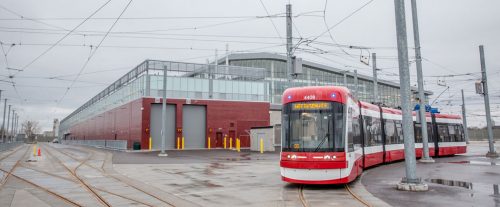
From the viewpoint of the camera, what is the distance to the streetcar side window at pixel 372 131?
17.1 m

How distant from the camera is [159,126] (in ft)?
150

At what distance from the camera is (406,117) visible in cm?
1270

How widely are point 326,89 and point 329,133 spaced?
4.95 feet

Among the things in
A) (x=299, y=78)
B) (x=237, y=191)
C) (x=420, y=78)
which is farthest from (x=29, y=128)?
(x=237, y=191)

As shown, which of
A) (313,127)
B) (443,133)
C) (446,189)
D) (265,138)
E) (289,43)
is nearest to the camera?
(446,189)

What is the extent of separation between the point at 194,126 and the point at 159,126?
4.15 metres

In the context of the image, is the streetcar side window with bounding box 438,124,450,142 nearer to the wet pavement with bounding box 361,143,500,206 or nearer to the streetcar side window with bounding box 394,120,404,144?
the streetcar side window with bounding box 394,120,404,144

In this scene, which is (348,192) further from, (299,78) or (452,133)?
(299,78)

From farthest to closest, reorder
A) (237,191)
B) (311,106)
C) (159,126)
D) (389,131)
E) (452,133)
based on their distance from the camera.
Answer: (159,126) < (452,133) < (389,131) < (311,106) < (237,191)

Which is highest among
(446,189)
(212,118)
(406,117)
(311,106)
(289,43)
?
(289,43)

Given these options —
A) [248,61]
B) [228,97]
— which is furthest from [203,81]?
[248,61]

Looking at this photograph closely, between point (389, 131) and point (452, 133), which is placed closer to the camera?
point (389, 131)

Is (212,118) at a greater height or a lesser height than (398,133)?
greater

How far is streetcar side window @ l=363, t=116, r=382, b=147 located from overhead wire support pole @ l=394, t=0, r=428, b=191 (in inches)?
162
